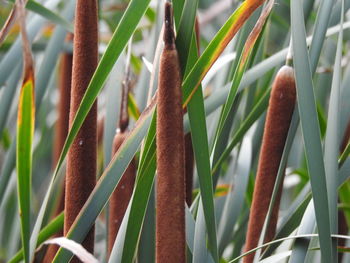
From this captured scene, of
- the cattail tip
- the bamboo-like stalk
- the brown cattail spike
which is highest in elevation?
the cattail tip

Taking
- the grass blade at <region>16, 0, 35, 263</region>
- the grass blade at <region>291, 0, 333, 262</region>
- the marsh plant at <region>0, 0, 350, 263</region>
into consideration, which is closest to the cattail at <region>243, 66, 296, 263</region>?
the marsh plant at <region>0, 0, 350, 263</region>

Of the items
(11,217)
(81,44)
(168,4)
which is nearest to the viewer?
(168,4)

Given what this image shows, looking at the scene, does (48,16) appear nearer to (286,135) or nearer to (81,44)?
(81,44)

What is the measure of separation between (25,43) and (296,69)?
10.5 inches

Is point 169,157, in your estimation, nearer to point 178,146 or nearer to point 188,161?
point 178,146

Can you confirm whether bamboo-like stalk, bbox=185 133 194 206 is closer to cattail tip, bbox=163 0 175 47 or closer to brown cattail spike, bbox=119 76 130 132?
brown cattail spike, bbox=119 76 130 132

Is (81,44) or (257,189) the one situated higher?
(81,44)

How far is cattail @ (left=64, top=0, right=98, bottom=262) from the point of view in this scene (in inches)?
32.1

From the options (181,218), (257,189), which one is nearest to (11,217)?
(257,189)

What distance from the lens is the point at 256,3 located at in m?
0.76

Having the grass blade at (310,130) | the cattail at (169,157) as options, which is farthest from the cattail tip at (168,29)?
the grass blade at (310,130)

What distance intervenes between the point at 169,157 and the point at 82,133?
0.59ft

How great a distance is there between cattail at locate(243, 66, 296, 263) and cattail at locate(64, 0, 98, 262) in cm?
20

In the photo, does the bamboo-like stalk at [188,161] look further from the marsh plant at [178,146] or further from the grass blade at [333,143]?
the grass blade at [333,143]
